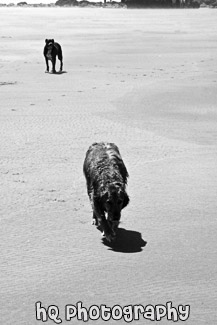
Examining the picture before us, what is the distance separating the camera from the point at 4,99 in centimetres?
1825

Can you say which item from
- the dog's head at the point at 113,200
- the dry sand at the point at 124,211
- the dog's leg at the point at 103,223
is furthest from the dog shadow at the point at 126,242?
the dog's head at the point at 113,200

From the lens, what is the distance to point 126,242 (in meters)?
7.55

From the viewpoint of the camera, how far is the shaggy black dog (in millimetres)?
7082

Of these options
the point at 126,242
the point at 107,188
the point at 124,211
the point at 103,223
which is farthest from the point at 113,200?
the point at 124,211

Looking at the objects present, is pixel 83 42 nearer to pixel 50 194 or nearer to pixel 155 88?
pixel 155 88

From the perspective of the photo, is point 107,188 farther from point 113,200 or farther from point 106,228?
point 106,228

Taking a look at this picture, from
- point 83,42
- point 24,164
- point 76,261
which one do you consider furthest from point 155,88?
point 83,42

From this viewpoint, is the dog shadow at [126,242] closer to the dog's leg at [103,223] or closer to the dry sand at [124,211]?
the dry sand at [124,211]

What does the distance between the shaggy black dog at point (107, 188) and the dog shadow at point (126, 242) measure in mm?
112

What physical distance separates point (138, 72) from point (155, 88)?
492 cm

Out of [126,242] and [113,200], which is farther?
[126,242]

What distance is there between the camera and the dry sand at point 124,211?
6410 mm

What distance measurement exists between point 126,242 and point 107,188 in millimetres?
852

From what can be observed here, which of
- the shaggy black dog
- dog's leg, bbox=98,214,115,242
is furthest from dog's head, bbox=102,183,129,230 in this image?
dog's leg, bbox=98,214,115,242
